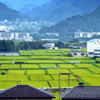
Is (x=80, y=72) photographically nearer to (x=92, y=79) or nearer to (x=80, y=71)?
(x=80, y=71)

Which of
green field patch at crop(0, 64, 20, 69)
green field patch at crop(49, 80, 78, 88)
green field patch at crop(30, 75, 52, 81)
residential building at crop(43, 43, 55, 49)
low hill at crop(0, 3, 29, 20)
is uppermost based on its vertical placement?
low hill at crop(0, 3, 29, 20)

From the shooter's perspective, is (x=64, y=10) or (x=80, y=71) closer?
(x=80, y=71)

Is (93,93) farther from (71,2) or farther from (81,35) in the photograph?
(71,2)

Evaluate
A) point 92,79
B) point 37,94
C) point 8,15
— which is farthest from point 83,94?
point 8,15

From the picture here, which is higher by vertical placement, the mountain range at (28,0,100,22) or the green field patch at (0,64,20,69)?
the mountain range at (28,0,100,22)

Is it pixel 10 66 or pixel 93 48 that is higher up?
pixel 93 48

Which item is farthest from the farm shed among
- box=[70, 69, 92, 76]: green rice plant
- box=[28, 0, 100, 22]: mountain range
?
box=[28, 0, 100, 22]: mountain range

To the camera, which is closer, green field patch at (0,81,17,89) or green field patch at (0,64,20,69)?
green field patch at (0,81,17,89)

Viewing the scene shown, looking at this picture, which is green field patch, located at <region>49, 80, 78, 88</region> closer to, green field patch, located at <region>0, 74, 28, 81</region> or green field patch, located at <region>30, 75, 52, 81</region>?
green field patch, located at <region>30, 75, 52, 81</region>

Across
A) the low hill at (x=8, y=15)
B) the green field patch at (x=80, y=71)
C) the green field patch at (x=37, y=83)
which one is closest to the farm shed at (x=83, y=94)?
the green field patch at (x=37, y=83)

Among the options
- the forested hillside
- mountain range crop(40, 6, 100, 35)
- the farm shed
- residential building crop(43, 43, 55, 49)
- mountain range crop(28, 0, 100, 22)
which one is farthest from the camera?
mountain range crop(28, 0, 100, 22)

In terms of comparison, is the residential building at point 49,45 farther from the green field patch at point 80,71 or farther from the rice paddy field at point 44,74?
the green field patch at point 80,71

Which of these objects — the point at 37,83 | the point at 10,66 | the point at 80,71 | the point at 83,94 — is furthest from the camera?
the point at 10,66

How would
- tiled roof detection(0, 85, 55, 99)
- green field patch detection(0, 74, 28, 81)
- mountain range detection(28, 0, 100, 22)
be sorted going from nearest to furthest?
tiled roof detection(0, 85, 55, 99) → green field patch detection(0, 74, 28, 81) → mountain range detection(28, 0, 100, 22)
